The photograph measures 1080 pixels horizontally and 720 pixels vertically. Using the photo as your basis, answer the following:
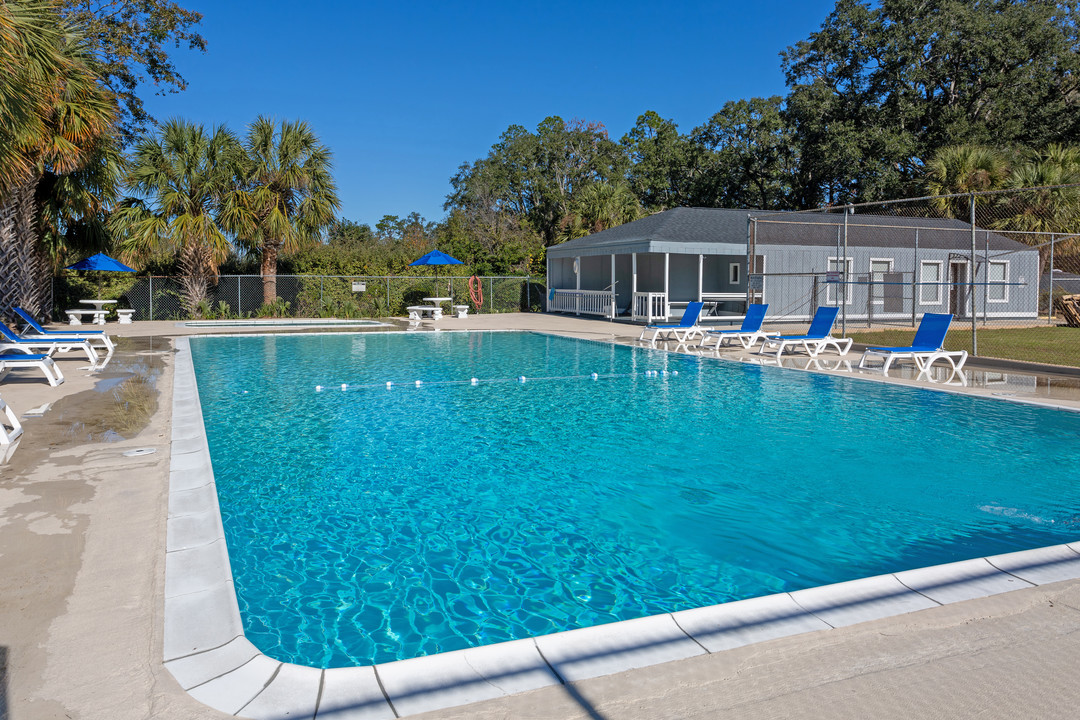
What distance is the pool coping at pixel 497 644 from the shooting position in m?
2.70

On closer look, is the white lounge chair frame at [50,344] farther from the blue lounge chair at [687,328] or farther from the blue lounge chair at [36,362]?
the blue lounge chair at [687,328]

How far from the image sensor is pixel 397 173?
5100 centimetres

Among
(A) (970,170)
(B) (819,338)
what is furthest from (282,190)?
(A) (970,170)

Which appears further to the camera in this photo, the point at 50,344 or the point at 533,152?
the point at 533,152

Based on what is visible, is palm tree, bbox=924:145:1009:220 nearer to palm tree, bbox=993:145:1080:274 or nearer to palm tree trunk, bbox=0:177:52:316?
palm tree, bbox=993:145:1080:274

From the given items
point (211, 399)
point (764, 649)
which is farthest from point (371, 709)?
point (211, 399)

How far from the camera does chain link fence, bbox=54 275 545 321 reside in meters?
24.9

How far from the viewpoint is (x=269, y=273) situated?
84.9 feet

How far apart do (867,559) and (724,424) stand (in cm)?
379

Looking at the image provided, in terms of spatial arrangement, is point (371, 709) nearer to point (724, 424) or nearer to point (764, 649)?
point (764, 649)

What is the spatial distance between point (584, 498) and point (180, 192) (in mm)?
22119

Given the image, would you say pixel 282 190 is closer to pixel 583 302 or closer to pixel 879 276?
pixel 583 302

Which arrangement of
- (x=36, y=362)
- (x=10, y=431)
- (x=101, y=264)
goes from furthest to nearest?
(x=101, y=264) < (x=36, y=362) < (x=10, y=431)

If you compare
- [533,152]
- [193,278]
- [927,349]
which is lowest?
[927,349]
